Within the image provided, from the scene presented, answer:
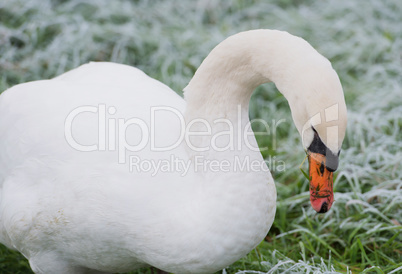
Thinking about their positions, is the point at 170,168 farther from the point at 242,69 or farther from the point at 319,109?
the point at 319,109

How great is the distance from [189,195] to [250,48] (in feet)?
1.84

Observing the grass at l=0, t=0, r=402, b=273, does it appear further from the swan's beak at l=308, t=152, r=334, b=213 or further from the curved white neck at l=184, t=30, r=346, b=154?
the curved white neck at l=184, t=30, r=346, b=154

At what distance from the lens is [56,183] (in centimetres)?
223

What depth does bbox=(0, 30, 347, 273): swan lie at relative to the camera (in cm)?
187

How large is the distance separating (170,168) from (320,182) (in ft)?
1.79

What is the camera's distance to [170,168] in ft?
6.95

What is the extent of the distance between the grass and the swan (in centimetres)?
65

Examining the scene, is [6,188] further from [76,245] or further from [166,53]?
[166,53]

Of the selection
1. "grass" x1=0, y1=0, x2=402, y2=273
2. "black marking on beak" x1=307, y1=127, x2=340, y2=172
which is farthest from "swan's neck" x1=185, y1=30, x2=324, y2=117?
"grass" x1=0, y1=0, x2=402, y2=273

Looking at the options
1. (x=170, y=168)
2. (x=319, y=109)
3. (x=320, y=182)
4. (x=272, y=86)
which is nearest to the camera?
(x=319, y=109)

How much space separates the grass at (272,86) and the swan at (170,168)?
65cm

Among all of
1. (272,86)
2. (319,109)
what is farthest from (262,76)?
(272,86)

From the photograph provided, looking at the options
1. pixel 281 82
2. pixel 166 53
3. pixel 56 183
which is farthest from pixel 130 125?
pixel 166 53

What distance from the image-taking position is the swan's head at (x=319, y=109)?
5.73ft
